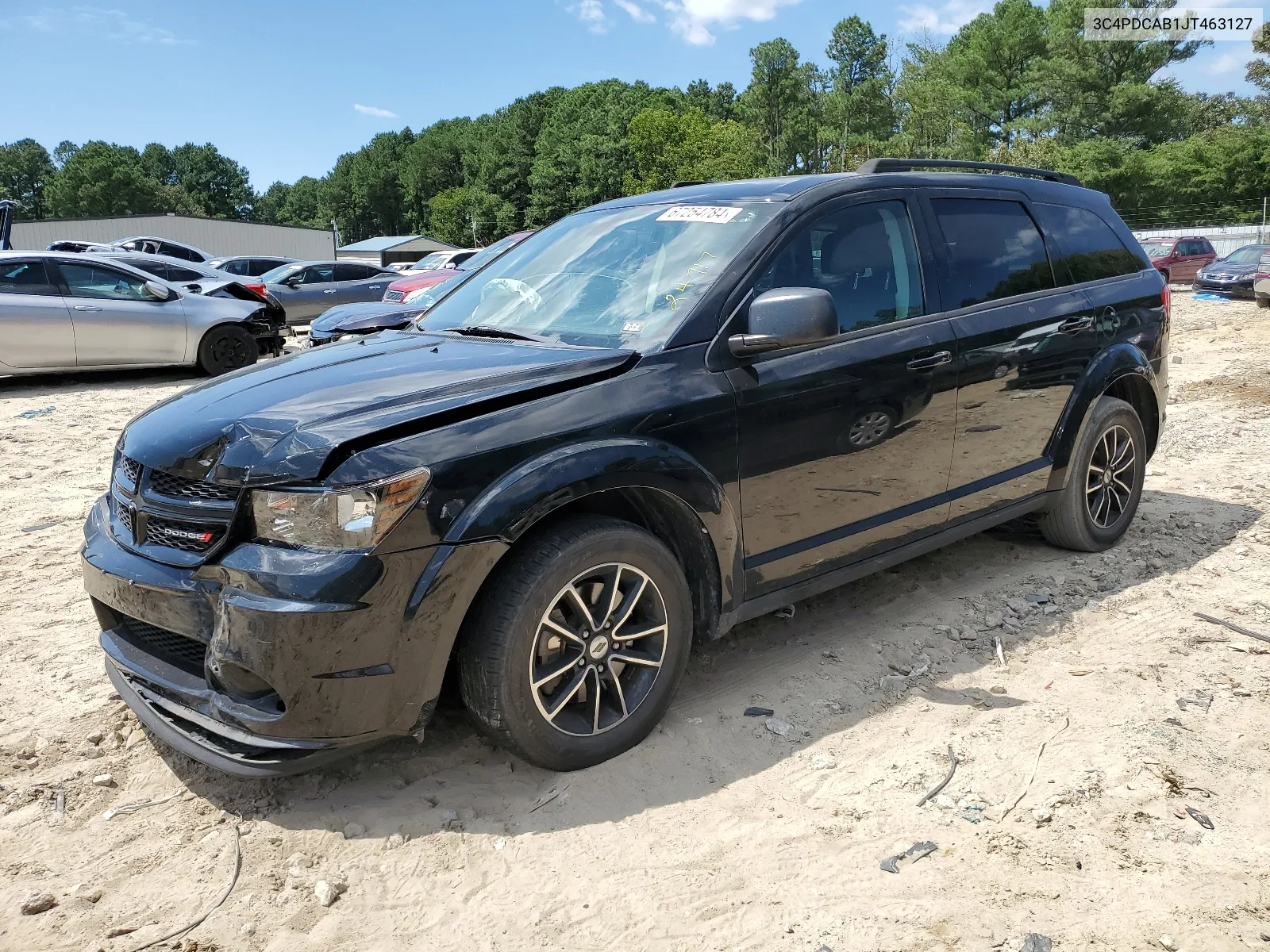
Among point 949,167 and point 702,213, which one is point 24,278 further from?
point 949,167

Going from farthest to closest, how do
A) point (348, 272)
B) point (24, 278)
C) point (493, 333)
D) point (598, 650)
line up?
point (348, 272) → point (24, 278) → point (493, 333) → point (598, 650)

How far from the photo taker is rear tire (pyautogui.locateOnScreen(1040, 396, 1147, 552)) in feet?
16.0

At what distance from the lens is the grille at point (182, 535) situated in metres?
2.75

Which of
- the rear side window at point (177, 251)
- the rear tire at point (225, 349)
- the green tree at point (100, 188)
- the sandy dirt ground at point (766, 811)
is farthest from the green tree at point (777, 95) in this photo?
the sandy dirt ground at point (766, 811)

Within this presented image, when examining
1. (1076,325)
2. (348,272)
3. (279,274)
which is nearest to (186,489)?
(1076,325)

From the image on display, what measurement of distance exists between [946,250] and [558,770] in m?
2.75

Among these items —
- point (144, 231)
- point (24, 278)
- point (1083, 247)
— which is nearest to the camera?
point (1083, 247)

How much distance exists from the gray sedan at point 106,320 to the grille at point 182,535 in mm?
9561

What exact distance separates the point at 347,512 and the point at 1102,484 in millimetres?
4095

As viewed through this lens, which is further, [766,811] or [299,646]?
[766,811]

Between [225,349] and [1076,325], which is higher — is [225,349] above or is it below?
below

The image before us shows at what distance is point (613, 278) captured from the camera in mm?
3703

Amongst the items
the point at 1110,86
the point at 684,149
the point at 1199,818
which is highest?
the point at 1110,86

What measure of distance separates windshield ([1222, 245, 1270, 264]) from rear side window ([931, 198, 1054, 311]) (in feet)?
73.4
